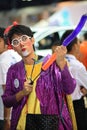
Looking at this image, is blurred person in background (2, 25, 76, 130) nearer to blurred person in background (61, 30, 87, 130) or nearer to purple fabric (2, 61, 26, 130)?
purple fabric (2, 61, 26, 130)

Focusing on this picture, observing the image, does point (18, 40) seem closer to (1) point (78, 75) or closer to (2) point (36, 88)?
(2) point (36, 88)

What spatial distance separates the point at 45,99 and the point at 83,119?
1.32 m

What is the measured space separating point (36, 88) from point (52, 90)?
140 mm

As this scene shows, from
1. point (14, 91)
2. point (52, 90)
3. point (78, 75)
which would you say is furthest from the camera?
point (78, 75)

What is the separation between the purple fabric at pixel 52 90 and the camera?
419 cm

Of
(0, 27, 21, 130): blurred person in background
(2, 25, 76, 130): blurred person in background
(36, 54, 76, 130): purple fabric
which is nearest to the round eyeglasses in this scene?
(2, 25, 76, 130): blurred person in background

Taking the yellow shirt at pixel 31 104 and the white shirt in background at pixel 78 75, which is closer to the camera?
the yellow shirt at pixel 31 104

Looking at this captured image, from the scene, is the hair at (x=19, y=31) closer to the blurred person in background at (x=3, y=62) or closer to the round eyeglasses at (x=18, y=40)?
the round eyeglasses at (x=18, y=40)

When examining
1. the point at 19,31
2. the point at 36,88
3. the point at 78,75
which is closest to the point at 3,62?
the point at 78,75

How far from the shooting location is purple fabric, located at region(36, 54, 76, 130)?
4.19m

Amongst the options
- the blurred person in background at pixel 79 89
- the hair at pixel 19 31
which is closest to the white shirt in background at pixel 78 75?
the blurred person in background at pixel 79 89

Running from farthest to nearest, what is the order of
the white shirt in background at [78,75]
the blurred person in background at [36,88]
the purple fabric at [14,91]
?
the white shirt in background at [78,75] < the purple fabric at [14,91] < the blurred person in background at [36,88]

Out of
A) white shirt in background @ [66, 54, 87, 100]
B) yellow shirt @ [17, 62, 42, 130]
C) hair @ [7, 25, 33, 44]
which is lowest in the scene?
yellow shirt @ [17, 62, 42, 130]

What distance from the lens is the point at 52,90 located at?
4195mm
